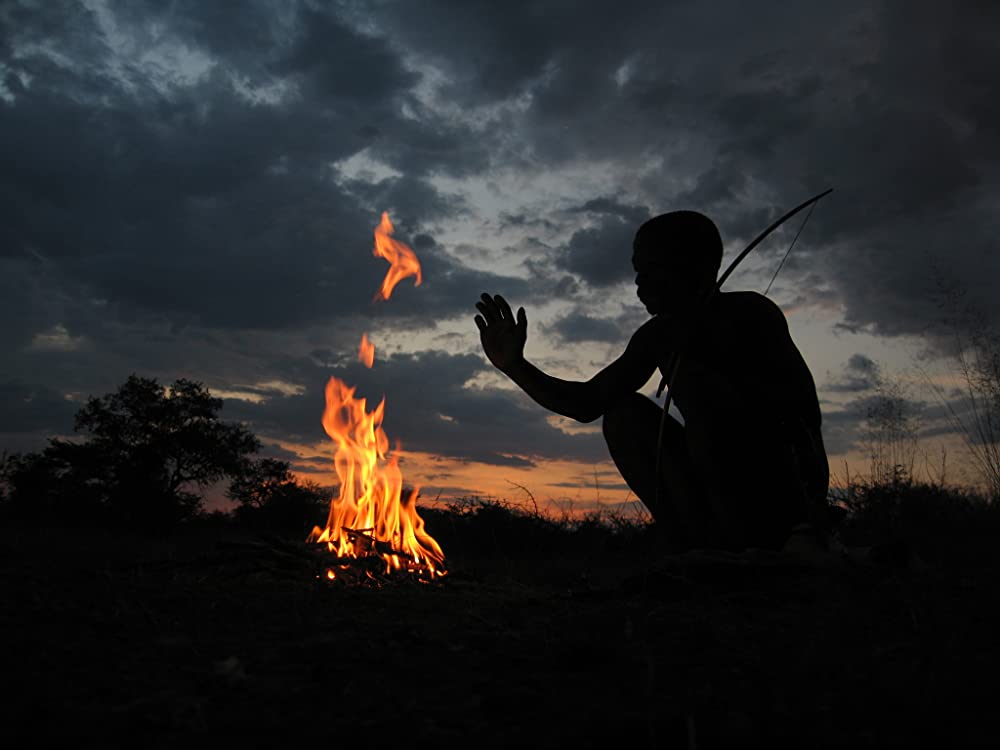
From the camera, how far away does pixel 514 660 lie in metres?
2.39

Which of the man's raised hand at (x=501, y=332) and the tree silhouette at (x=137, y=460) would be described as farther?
the tree silhouette at (x=137, y=460)

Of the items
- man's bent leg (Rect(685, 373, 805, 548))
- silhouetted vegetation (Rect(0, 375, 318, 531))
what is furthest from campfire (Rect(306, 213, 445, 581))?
silhouetted vegetation (Rect(0, 375, 318, 531))

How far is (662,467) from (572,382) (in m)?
0.70

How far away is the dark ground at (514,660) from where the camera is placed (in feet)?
5.70

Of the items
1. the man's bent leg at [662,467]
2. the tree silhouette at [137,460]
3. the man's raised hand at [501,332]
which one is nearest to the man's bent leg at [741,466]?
the man's bent leg at [662,467]

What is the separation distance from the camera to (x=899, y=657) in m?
2.25

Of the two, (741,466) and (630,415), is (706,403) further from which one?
(630,415)

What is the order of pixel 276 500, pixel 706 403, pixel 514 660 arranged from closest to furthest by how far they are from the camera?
pixel 514 660 → pixel 706 403 → pixel 276 500

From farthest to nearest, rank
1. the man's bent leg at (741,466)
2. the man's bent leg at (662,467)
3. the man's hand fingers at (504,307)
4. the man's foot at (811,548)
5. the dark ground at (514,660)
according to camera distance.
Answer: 1. the man's hand fingers at (504,307)
2. the man's bent leg at (662,467)
3. the man's bent leg at (741,466)
4. the man's foot at (811,548)
5. the dark ground at (514,660)

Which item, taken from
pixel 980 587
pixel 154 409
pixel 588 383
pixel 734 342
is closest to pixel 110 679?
pixel 588 383

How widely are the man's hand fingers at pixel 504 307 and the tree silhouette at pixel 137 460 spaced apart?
549 inches

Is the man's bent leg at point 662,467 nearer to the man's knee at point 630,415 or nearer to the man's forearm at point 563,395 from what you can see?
the man's knee at point 630,415

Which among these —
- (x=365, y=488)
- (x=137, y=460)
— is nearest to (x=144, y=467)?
(x=137, y=460)

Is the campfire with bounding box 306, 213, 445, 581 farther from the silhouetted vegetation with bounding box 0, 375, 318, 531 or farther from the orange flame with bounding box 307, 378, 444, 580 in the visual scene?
the silhouetted vegetation with bounding box 0, 375, 318, 531
